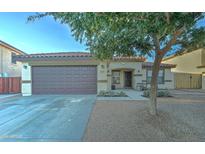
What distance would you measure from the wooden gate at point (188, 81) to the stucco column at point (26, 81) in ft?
54.0

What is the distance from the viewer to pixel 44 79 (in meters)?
12.9

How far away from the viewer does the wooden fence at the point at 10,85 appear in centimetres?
1366

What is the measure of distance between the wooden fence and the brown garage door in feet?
8.36

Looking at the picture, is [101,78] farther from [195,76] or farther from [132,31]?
[195,76]

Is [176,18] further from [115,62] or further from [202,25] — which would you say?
[115,62]

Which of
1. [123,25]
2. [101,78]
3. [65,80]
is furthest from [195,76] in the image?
[123,25]

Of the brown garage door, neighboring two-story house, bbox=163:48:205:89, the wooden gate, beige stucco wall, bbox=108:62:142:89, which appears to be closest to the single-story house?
the brown garage door

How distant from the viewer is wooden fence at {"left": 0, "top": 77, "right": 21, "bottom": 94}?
13656 mm

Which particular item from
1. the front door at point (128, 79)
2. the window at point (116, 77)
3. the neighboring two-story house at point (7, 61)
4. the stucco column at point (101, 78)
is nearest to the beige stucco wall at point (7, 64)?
the neighboring two-story house at point (7, 61)

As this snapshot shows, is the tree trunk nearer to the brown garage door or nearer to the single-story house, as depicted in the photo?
the single-story house

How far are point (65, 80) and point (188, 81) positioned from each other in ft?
50.6
